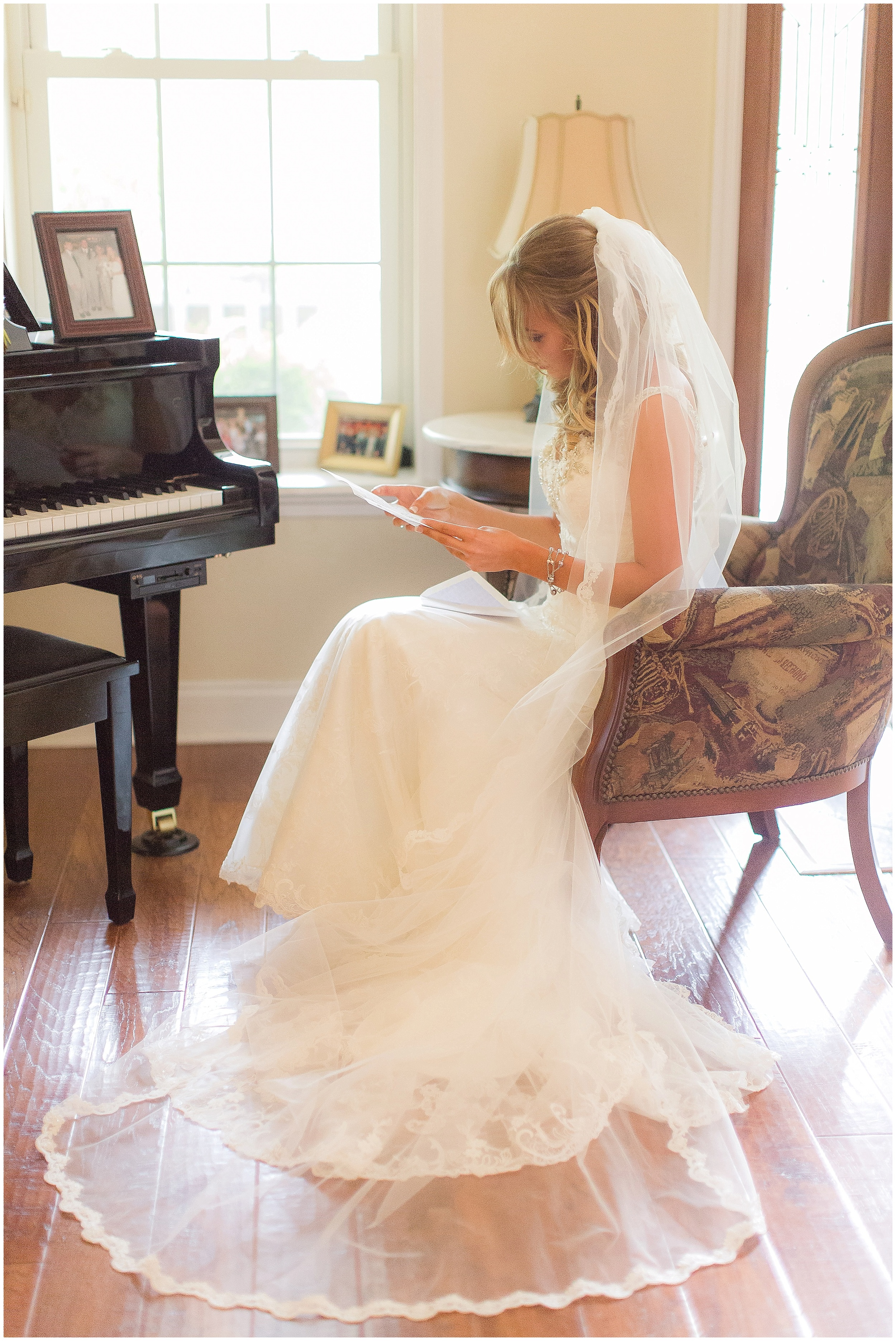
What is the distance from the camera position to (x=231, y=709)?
3484 millimetres

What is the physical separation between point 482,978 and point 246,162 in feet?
8.09

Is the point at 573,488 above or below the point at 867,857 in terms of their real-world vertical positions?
above

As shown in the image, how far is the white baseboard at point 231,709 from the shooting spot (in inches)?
136

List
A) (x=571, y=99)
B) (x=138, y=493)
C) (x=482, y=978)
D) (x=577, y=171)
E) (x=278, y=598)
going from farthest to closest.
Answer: (x=278, y=598) < (x=571, y=99) < (x=577, y=171) < (x=138, y=493) < (x=482, y=978)

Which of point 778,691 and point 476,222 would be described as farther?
point 476,222

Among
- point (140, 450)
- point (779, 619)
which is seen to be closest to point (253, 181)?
point (140, 450)

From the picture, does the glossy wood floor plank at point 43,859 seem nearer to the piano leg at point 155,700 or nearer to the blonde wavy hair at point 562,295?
the piano leg at point 155,700

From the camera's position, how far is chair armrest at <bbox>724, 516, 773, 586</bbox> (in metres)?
2.58

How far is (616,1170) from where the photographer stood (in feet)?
5.59

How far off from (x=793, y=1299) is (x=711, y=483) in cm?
132

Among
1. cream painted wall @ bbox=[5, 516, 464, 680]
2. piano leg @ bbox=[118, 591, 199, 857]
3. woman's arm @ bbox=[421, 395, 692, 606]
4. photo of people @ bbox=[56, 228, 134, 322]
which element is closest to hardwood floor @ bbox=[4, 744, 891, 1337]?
piano leg @ bbox=[118, 591, 199, 857]

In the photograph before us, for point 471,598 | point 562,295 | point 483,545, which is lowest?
point 471,598

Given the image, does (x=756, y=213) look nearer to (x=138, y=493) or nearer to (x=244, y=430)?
(x=244, y=430)

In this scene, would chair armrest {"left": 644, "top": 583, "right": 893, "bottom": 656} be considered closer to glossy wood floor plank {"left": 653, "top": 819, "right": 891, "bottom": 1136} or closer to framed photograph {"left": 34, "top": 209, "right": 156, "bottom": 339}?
glossy wood floor plank {"left": 653, "top": 819, "right": 891, "bottom": 1136}
